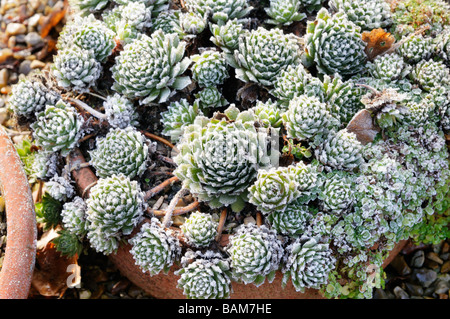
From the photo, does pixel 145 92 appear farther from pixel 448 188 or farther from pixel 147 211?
pixel 448 188

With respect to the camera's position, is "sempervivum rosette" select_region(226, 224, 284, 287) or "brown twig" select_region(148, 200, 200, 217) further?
"brown twig" select_region(148, 200, 200, 217)

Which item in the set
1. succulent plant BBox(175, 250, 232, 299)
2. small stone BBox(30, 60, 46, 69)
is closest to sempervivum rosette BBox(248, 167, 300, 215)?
succulent plant BBox(175, 250, 232, 299)

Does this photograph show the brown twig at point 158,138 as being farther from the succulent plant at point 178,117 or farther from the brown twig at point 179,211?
the brown twig at point 179,211

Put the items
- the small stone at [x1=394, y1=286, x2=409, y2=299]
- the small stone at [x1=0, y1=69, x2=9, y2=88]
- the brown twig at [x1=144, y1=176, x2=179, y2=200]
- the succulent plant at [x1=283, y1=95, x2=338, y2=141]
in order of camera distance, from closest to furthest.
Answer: the succulent plant at [x1=283, y1=95, x2=338, y2=141]
the brown twig at [x1=144, y1=176, x2=179, y2=200]
the small stone at [x1=394, y1=286, x2=409, y2=299]
the small stone at [x1=0, y1=69, x2=9, y2=88]

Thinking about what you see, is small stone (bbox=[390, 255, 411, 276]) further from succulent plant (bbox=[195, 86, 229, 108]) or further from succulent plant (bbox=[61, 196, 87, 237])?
succulent plant (bbox=[61, 196, 87, 237])

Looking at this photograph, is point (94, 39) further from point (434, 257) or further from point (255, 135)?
point (434, 257)

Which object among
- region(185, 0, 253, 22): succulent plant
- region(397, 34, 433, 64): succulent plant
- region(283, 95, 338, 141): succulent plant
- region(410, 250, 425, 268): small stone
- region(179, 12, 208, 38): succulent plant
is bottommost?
region(410, 250, 425, 268): small stone

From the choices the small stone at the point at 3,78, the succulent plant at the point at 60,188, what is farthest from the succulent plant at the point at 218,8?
the small stone at the point at 3,78
